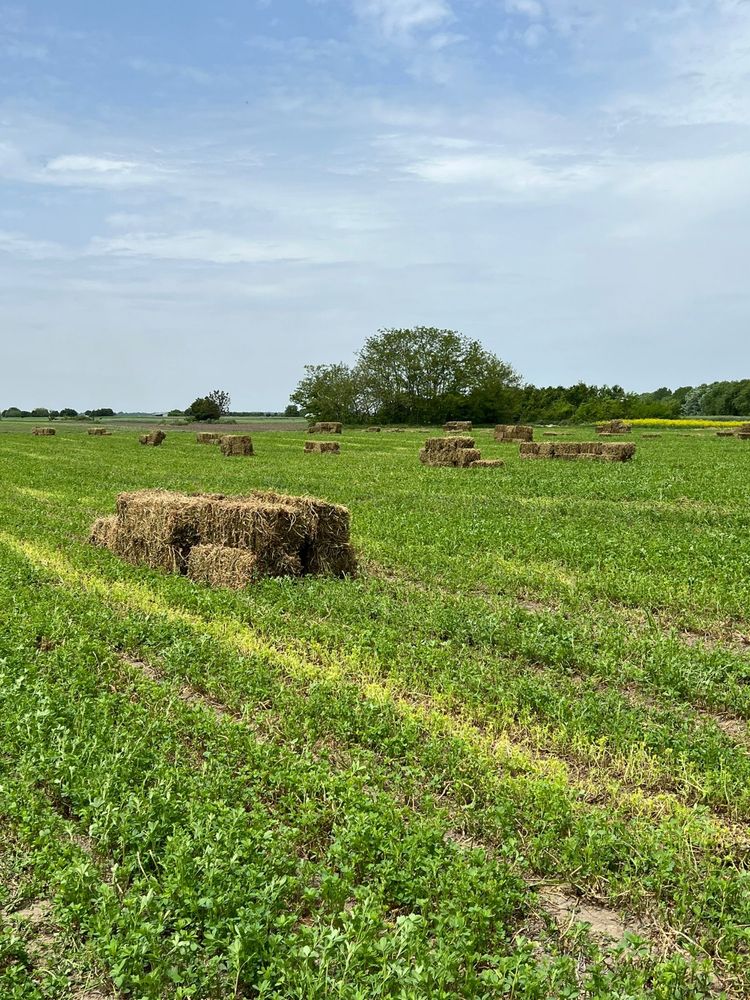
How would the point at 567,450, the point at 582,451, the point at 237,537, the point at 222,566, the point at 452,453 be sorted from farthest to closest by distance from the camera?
the point at 567,450
the point at 582,451
the point at 452,453
the point at 237,537
the point at 222,566

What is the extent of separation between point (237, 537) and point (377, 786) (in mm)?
7300

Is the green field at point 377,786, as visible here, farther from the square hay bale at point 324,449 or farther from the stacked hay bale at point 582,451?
the square hay bale at point 324,449

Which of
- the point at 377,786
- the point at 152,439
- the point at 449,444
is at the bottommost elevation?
the point at 377,786

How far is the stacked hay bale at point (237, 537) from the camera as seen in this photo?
11.9m

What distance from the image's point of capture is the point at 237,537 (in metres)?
12.3

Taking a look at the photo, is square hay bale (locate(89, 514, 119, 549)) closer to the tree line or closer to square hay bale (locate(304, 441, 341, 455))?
square hay bale (locate(304, 441, 341, 455))

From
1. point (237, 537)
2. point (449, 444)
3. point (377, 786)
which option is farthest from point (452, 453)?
point (377, 786)

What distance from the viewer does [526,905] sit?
4285 mm

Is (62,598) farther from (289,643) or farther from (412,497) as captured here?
(412,497)

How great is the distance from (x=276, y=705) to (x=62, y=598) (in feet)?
15.7

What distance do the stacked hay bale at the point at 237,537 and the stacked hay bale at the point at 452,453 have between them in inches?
779

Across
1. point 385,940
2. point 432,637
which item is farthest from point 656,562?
point 385,940

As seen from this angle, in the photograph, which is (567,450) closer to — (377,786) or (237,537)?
(237,537)

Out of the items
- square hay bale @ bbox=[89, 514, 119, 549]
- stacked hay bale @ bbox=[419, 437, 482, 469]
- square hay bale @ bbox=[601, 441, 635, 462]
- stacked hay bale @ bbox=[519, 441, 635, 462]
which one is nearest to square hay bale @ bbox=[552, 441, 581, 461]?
stacked hay bale @ bbox=[519, 441, 635, 462]
